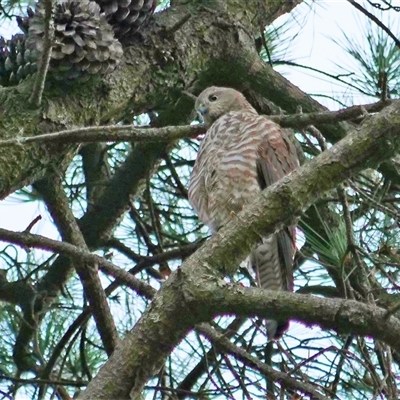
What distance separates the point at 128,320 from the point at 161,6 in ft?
5.55

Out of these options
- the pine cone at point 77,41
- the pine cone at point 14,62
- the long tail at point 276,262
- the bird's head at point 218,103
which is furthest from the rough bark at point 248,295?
the bird's head at point 218,103

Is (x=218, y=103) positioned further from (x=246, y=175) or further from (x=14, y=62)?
(x=14, y=62)

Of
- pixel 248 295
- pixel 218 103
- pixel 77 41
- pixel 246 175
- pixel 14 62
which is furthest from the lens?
pixel 218 103

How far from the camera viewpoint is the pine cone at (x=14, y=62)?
11.0 feet

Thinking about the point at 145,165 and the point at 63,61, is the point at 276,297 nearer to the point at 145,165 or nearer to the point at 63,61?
the point at 63,61

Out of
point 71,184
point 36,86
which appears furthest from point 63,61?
point 71,184

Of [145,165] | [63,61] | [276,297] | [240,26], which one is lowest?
[276,297]

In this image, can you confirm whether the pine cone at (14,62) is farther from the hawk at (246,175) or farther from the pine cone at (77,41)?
the hawk at (246,175)

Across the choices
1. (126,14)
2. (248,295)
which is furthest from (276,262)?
(248,295)

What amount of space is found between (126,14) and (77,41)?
32 centimetres

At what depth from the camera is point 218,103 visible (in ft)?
15.3

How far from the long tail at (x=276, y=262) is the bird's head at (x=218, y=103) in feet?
2.43

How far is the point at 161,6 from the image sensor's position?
488cm

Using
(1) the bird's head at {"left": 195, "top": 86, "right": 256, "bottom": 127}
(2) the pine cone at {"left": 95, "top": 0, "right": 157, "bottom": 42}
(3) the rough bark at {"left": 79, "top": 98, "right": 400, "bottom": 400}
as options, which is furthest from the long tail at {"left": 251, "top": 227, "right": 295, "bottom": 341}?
(3) the rough bark at {"left": 79, "top": 98, "right": 400, "bottom": 400}
